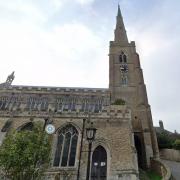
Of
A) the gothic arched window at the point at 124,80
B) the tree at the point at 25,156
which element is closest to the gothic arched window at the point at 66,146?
the tree at the point at 25,156

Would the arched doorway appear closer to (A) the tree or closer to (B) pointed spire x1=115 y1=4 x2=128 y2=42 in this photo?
(A) the tree

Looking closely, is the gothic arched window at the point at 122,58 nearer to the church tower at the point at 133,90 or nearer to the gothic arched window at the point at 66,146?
the church tower at the point at 133,90

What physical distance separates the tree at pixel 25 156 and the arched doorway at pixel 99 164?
18.8 ft

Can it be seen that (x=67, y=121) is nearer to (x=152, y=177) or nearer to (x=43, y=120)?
(x=43, y=120)

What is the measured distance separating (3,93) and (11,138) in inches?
848

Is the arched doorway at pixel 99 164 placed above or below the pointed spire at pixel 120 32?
below

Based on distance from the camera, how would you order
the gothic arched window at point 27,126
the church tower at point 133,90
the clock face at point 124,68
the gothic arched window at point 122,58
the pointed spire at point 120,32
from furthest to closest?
the pointed spire at point 120,32
the gothic arched window at point 122,58
the clock face at point 124,68
the church tower at point 133,90
the gothic arched window at point 27,126

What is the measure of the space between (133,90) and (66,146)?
21.1 metres

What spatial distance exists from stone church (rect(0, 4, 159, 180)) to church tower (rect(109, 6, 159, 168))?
0.13 metres

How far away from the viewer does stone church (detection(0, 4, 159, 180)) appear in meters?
19.9

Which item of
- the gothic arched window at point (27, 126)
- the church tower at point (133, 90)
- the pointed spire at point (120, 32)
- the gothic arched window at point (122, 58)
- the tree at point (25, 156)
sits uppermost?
the pointed spire at point (120, 32)

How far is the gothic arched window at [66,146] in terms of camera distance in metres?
20.7

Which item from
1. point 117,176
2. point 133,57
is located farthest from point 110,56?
point 117,176

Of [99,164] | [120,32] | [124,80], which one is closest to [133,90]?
[124,80]
